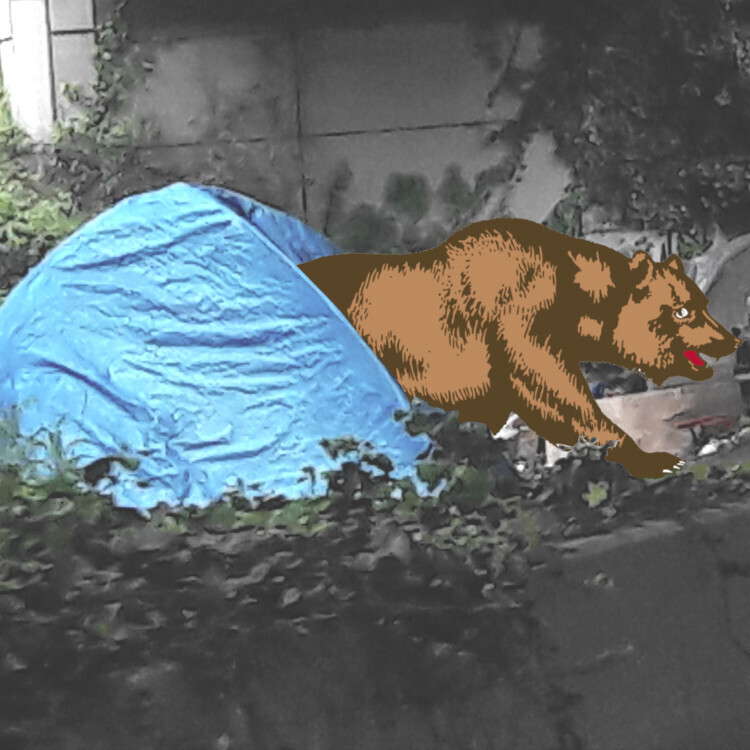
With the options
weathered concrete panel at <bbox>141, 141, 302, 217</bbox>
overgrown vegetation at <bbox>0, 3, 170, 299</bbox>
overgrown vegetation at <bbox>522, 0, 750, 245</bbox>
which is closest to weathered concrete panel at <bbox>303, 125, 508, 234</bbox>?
weathered concrete panel at <bbox>141, 141, 302, 217</bbox>

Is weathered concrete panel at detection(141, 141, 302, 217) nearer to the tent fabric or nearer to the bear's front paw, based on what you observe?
the tent fabric

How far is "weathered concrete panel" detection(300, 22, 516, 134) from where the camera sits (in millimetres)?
6656

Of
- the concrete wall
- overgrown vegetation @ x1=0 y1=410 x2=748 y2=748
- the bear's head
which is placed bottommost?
overgrown vegetation @ x1=0 y1=410 x2=748 y2=748

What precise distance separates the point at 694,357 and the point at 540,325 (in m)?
0.71

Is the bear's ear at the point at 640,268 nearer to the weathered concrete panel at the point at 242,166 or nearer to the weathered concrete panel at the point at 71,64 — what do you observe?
the weathered concrete panel at the point at 242,166

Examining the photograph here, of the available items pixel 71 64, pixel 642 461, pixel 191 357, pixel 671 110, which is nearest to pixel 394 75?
pixel 671 110

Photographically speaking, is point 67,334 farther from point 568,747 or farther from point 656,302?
point 568,747

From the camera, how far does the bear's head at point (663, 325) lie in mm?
4188

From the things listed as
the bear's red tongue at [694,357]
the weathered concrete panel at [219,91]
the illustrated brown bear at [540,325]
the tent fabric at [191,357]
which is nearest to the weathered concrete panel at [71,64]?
the weathered concrete panel at [219,91]

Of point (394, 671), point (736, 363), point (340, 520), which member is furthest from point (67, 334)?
point (736, 363)

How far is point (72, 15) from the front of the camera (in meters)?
6.77

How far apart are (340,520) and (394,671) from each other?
17.1 inches

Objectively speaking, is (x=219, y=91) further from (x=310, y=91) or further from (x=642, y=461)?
(x=642, y=461)

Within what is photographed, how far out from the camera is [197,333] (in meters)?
4.59
